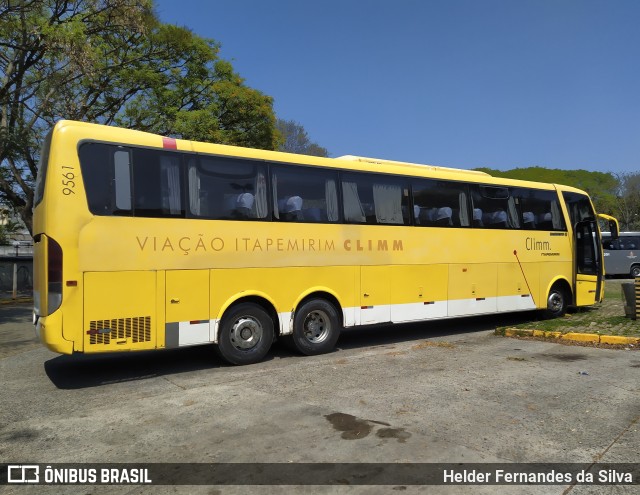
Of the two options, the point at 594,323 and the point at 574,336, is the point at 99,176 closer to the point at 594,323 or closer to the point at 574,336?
the point at 574,336

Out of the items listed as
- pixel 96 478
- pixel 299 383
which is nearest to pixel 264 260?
pixel 299 383

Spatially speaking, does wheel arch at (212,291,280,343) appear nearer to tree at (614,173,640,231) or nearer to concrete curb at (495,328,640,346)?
concrete curb at (495,328,640,346)

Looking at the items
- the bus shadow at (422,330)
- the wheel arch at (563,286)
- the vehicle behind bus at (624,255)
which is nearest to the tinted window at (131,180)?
the bus shadow at (422,330)

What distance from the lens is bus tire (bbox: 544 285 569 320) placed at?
12852 millimetres

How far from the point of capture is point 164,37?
20656mm

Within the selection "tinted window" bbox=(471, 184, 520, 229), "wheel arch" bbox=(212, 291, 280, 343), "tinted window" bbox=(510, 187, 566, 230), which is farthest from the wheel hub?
"tinted window" bbox=(510, 187, 566, 230)

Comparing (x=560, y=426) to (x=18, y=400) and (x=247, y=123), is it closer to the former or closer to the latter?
(x=18, y=400)

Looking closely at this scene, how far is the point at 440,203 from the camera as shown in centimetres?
1066

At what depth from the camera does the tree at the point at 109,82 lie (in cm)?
1354

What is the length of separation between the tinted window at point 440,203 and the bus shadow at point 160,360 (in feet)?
8.35

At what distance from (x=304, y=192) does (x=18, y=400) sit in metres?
5.17

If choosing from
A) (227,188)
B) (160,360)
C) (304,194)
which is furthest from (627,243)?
(160,360)

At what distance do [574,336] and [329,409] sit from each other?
6592mm

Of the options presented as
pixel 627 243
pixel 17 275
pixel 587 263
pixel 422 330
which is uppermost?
pixel 627 243
